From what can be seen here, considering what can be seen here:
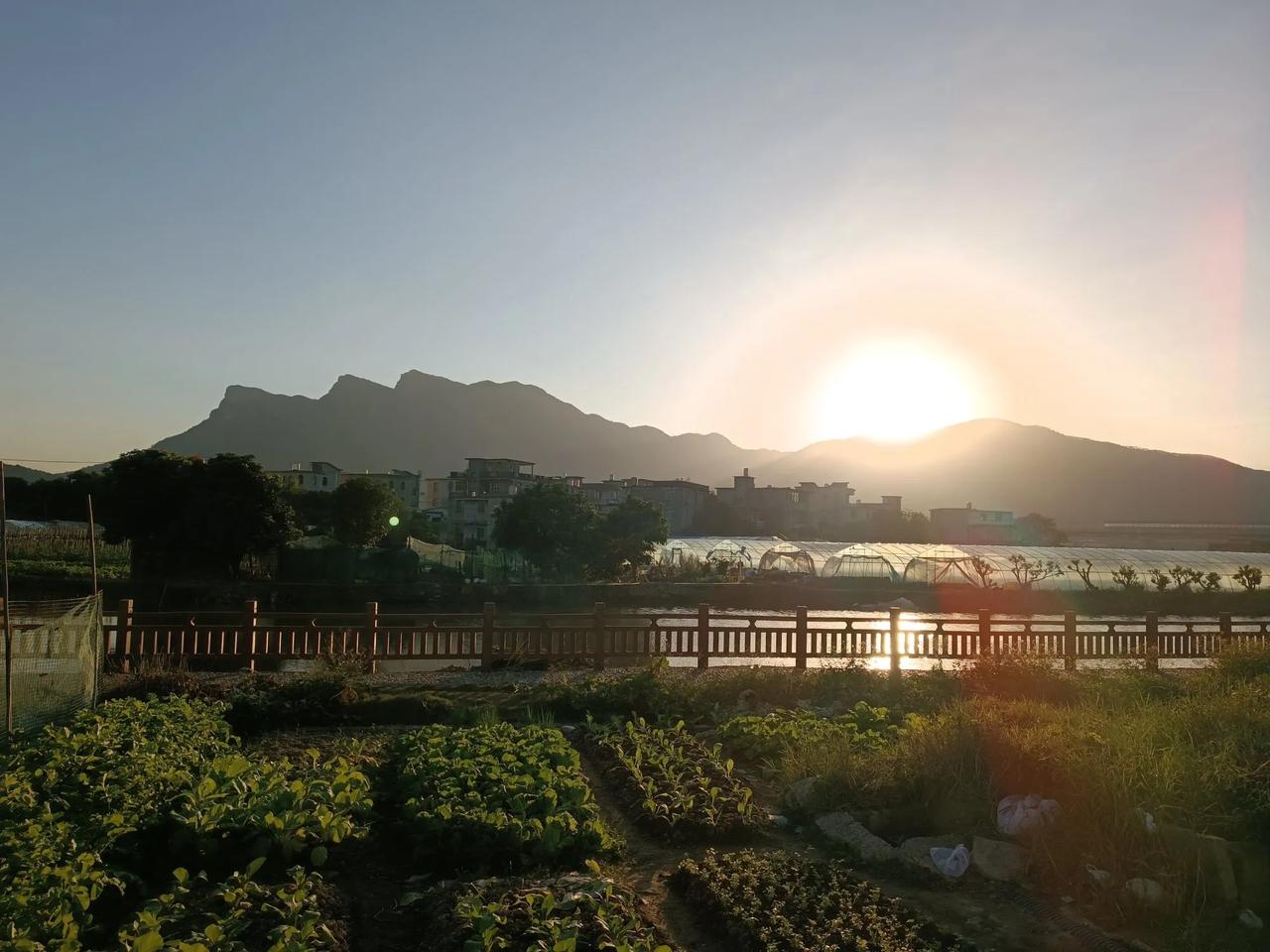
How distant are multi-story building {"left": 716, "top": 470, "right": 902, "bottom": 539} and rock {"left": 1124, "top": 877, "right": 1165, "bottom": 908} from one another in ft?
248

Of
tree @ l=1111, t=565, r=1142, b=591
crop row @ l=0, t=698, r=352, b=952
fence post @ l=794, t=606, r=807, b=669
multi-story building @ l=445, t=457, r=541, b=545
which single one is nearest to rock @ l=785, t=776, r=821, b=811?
crop row @ l=0, t=698, r=352, b=952

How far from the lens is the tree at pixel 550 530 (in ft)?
125

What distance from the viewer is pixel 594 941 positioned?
4.45m

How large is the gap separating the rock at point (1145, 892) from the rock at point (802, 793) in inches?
95.2

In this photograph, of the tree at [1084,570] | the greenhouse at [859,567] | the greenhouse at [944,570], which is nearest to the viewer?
the tree at [1084,570]

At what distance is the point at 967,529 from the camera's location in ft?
256

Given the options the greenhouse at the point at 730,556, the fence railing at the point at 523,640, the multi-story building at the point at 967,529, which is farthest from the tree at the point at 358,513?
the multi-story building at the point at 967,529

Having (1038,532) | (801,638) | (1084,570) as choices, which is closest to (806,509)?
(1038,532)

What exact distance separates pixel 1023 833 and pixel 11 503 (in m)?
72.3

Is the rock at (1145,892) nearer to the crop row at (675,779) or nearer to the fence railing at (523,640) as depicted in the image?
the crop row at (675,779)

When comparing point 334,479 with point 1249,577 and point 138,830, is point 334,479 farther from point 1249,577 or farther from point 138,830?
point 138,830

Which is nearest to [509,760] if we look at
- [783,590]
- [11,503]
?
[783,590]

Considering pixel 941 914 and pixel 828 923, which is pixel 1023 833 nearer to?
pixel 941 914

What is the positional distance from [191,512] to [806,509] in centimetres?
6322
